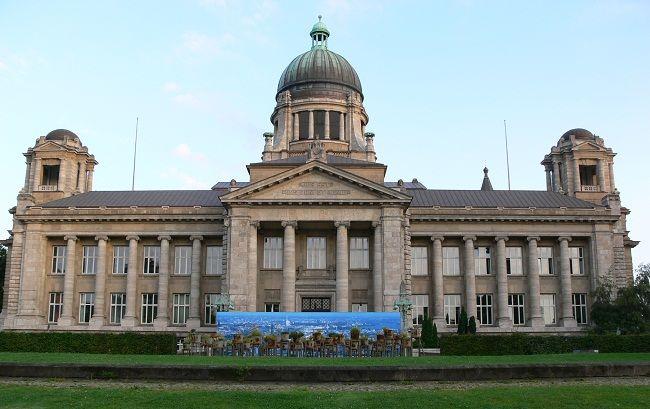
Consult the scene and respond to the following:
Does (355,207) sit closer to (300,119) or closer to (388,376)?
(300,119)

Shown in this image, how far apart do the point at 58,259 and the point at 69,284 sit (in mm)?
3326

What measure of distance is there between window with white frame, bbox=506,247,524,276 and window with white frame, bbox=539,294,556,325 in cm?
296

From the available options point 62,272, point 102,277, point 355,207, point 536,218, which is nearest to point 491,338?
point 355,207

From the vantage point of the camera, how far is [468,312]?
60.6m

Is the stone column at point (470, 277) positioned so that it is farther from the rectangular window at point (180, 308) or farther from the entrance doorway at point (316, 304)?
the rectangular window at point (180, 308)

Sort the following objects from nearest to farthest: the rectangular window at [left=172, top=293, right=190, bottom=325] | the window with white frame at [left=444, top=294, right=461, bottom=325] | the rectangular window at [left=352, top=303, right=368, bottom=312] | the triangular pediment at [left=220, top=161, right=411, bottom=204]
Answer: the triangular pediment at [left=220, top=161, right=411, bottom=204] → the rectangular window at [left=352, top=303, right=368, bottom=312] → the rectangular window at [left=172, top=293, right=190, bottom=325] → the window with white frame at [left=444, top=294, right=461, bottom=325]

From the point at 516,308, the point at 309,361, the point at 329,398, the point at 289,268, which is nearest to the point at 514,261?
the point at 516,308

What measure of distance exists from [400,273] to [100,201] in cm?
3001

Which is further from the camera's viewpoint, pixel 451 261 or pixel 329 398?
pixel 451 261

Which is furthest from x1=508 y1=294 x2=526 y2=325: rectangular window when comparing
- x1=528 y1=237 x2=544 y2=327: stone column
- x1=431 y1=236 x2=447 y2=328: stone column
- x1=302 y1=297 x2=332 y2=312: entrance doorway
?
x1=302 y1=297 x2=332 y2=312: entrance doorway

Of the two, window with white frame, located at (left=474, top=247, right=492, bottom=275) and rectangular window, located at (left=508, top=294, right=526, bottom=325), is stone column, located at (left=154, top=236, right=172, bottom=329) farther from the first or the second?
rectangular window, located at (left=508, top=294, right=526, bottom=325)

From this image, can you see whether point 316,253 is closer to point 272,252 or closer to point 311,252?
point 311,252

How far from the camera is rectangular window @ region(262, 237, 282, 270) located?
2286 inches

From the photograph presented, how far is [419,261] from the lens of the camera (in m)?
62.0
